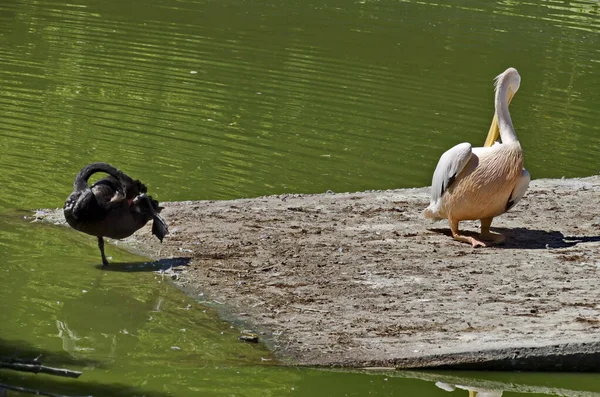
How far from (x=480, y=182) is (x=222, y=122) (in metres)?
6.49

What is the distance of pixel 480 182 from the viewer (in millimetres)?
9734

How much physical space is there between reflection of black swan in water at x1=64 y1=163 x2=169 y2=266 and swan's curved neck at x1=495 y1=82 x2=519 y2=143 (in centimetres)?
329

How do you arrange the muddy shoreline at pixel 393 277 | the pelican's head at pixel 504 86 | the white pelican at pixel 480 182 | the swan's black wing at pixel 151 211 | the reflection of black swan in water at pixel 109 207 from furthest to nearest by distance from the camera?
the pelican's head at pixel 504 86 → the white pelican at pixel 480 182 → the swan's black wing at pixel 151 211 → the reflection of black swan in water at pixel 109 207 → the muddy shoreline at pixel 393 277

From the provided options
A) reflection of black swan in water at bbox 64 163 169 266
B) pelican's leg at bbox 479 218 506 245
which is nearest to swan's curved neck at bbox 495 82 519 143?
pelican's leg at bbox 479 218 506 245

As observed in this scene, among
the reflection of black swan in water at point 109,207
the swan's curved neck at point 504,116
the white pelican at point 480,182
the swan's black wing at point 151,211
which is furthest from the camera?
the swan's curved neck at point 504,116

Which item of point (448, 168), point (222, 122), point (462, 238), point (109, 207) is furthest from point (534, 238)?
point (222, 122)

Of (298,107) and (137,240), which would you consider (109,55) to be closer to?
(298,107)

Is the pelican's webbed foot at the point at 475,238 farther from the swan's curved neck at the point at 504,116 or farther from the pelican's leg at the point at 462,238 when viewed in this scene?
the swan's curved neck at the point at 504,116

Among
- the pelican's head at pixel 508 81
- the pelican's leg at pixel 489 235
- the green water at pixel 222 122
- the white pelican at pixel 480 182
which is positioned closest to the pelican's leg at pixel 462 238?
the white pelican at pixel 480 182

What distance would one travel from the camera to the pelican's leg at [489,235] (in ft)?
33.0

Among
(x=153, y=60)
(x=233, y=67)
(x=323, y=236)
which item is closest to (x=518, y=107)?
(x=233, y=67)

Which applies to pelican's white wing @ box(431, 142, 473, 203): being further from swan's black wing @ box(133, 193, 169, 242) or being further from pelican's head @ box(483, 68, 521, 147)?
swan's black wing @ box(133, 193, 169, 242)

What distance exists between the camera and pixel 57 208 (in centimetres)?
1127

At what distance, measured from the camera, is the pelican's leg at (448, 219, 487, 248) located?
32.5 ft
